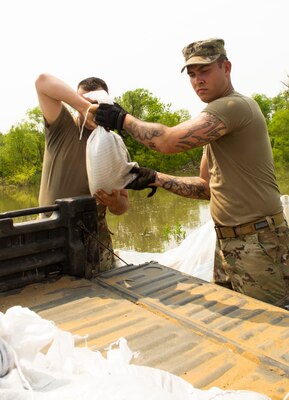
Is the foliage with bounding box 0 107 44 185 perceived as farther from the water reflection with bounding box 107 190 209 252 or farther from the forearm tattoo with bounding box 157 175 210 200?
the forearm tattoo with bounding box 157 175 210 200

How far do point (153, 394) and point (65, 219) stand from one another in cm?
162

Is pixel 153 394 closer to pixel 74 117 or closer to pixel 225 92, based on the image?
pixel 225 92

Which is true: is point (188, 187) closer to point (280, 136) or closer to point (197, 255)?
point (197, 255)

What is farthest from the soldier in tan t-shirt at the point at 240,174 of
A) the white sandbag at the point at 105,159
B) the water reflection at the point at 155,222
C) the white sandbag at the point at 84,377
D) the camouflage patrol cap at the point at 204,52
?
the water reflection at the point at 155,222

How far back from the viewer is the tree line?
38.0 meters

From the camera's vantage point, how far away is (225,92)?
2660 mm

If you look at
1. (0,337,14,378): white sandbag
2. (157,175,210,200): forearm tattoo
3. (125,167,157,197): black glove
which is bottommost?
(0,337,14,378): white sandbag

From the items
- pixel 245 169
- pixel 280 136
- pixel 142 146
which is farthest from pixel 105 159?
pixel 280 136

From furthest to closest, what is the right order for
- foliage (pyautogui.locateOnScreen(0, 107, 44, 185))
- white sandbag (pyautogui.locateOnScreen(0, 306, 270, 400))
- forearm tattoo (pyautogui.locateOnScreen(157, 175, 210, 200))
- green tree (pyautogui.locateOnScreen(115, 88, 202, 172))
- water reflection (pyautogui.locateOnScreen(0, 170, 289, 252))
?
1. foliage (pyautogui.locateOnScreen(0, 107, 44, 185))
2. green tree (pyautogui.locateOnScreen(115, 88, 202, 172))
3. water reflection (pyautogui.locateOnScreen(0, 170, 289, 252))
4. forearm tattoo (pyautogui.locateOnScreen(157, 175, 210, 200))
5. white sandbag (pyautogui.locateOnScreen(0, 306, 270, 400))

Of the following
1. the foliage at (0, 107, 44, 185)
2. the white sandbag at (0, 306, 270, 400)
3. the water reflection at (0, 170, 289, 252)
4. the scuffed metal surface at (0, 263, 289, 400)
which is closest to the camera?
the white sandbag at (0, 306, 270, 400)

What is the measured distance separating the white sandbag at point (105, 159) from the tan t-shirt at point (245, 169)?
0.69 m

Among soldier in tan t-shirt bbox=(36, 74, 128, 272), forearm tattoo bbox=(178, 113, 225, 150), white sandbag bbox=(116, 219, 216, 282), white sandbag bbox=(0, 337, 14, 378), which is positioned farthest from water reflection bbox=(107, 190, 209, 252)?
white sandbag bbox=(0, 337, 14, 378)

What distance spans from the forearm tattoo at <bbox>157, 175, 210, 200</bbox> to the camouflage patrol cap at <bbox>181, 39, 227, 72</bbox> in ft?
3.25

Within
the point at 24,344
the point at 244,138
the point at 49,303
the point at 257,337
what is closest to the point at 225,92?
the point at 244,138
